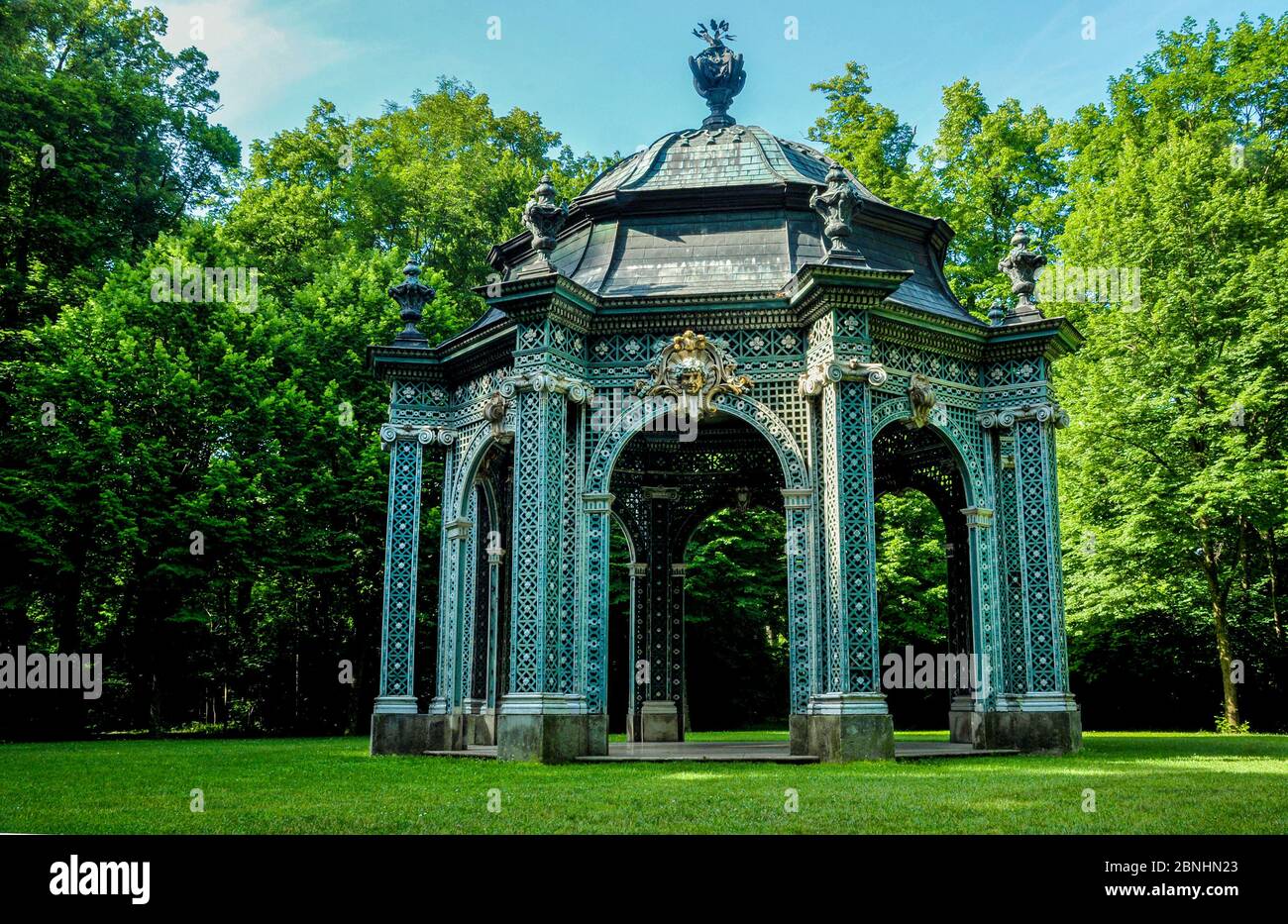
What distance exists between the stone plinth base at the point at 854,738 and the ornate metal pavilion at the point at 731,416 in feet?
Result: 0.13

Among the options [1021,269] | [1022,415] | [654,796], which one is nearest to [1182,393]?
[1021,269]

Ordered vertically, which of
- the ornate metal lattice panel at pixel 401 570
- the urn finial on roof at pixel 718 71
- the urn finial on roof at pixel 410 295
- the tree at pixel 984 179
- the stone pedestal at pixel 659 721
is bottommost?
the stone pedestal at pixel 659 721

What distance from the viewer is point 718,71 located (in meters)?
20.9

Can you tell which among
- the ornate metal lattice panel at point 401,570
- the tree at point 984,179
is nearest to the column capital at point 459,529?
the ornate metal lattice panel at point 401,570

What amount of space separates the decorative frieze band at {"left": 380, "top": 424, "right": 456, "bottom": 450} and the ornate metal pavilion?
0.13 ft

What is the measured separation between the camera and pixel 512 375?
52.9 ft

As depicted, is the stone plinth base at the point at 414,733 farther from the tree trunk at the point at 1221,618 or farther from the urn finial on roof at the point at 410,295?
the tree trunk at the point at 1221,618

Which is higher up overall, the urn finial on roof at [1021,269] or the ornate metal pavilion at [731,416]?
the urn finial on roof at [1021,269]

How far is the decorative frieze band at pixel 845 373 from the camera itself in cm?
1516

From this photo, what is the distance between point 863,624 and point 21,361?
2473cm

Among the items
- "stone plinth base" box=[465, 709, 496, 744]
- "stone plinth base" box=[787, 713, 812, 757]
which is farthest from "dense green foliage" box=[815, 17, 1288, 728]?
"stone plinth base" box=[465, 709, 496, 744]

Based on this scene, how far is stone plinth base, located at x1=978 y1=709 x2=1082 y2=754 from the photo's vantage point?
639 inches

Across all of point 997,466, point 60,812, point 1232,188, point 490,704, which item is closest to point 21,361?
point 490,704

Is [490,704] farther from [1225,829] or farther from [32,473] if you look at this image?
[32,473]
